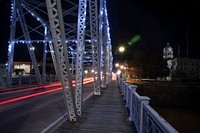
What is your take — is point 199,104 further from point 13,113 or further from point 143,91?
point 13,113

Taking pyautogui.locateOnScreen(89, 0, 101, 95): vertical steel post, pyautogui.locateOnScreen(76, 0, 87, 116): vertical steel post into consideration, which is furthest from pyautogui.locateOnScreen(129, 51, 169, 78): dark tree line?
pyautogui.locateOnScreen(76, 0, 87, 116): vertical steel post

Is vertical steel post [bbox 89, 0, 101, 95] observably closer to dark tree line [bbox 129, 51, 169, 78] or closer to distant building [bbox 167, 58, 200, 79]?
dark tree line [bbox 129, 51, 169, 78]

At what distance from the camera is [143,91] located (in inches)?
2373

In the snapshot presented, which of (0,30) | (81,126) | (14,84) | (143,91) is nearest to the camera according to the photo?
(81,126)

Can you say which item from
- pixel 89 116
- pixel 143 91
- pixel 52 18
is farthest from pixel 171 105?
pixel 52 18

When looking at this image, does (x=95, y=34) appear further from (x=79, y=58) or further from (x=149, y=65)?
(x=149, y=65)

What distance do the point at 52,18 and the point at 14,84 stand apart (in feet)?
76.7

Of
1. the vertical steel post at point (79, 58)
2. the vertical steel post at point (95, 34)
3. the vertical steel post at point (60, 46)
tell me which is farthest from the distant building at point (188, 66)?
the vertical steel post at point (60, 46)

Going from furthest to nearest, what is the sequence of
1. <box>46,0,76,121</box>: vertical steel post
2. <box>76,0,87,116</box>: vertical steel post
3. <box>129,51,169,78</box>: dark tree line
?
<box>129,51,169,78</box>: dark tree line < <box>76,0,87,116</box>: vertical steel post < <box>46,0,76,121</box>: vertical steel post

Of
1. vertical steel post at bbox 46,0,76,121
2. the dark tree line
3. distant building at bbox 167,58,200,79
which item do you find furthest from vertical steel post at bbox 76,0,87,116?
distant building at bbox 167,58,200,79

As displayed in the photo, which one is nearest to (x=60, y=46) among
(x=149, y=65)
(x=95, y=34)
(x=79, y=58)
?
(x=79, y=58)

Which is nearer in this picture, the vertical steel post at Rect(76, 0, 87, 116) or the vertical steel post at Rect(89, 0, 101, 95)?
the vertical steel post at Rect(76, 0, 87, 116)

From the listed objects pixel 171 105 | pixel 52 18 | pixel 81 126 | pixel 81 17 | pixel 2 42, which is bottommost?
pixel 171 105

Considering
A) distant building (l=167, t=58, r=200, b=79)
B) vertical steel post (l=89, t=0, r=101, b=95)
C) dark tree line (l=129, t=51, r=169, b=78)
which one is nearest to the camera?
vertical steel post (l=89, t=0, r=101, b=95)
